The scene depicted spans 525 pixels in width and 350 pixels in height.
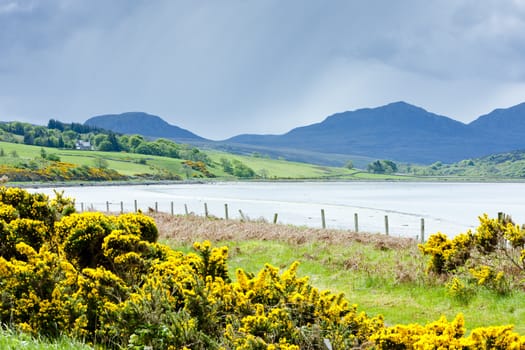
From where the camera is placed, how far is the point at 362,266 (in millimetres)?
17047

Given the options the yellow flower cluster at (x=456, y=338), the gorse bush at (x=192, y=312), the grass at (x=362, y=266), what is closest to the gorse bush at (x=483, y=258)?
the grass at (x=362, y=266)

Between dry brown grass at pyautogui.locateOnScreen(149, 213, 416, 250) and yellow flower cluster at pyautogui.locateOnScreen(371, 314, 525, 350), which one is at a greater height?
yellow flower cluster at pyautogui.locateOnScreen(371, 314, 525, 350)

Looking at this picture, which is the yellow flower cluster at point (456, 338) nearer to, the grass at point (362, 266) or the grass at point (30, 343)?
the grass at point (30, 343)

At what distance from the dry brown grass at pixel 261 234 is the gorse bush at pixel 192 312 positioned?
43.7ft

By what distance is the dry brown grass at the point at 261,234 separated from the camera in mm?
22078

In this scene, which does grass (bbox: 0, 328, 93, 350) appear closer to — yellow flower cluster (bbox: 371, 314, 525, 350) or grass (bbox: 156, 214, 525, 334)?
yellow flower cluster (bbox: 371, 314, 525, 350)

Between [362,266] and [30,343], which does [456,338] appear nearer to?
[30,343]

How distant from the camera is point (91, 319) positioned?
7.42 m

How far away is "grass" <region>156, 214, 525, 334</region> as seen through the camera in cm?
1271

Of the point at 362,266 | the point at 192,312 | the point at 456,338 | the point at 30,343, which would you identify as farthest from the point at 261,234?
the point at 30,343

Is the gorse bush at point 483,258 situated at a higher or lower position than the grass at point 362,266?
higher

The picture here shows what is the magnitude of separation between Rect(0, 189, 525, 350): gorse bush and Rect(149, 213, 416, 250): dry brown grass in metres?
13.3

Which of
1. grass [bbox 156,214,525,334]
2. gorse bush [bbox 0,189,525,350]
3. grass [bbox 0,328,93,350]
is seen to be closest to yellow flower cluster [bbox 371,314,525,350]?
gorse bush [bbox 0,189,525,350]

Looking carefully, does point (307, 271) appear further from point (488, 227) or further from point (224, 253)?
point (224, 253)
